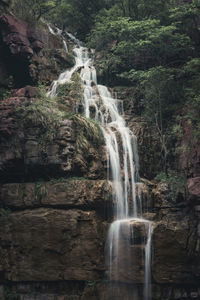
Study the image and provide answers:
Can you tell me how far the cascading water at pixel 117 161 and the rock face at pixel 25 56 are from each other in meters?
1.07

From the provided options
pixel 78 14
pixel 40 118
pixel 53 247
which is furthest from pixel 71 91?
pixel 78 14

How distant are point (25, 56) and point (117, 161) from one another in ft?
28.6

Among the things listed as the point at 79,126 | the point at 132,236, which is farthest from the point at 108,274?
the point at 79,126

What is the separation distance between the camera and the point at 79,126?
42.8 feet

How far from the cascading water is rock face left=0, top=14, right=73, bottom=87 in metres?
1.07

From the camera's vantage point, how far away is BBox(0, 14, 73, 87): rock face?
1707cm

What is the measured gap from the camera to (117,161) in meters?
13.5

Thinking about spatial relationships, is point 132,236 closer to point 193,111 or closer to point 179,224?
point 179,224

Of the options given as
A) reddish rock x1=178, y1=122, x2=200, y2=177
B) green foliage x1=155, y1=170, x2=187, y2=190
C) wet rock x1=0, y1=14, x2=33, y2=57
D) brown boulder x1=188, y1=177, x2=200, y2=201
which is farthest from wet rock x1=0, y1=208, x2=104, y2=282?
wet rock x1=0, y1=14, x2=33, y2=57

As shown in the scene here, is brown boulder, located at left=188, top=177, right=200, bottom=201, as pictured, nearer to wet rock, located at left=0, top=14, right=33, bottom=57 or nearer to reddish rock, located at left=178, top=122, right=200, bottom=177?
reddish rock, located at left=178, top=122, right=200, bottom=177

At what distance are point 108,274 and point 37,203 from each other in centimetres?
381

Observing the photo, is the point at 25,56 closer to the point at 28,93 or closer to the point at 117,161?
the point at 28,93

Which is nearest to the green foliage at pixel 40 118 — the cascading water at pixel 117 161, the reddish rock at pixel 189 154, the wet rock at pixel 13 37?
the cascading water at pixel 117 161

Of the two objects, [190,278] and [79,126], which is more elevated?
[79,126]
